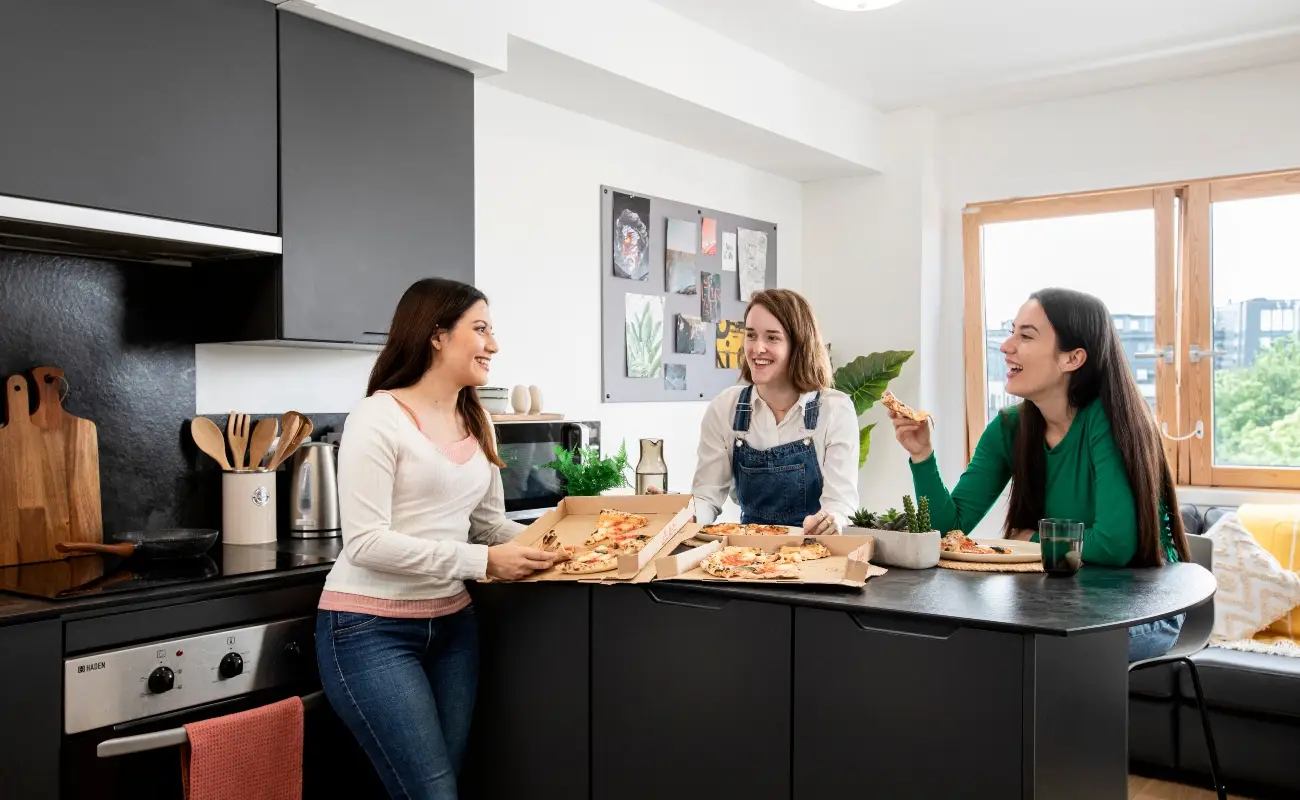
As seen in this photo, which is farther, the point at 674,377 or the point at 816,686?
the point at 674,377

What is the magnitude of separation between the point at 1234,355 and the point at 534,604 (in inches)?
154

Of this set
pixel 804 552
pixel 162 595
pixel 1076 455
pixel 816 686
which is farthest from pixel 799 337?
pixel 162 595

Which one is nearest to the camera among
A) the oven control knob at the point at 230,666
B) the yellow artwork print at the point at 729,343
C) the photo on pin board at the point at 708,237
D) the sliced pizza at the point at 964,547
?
the oven control knob at the point at 230,666

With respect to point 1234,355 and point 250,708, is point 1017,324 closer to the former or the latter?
point 250,708

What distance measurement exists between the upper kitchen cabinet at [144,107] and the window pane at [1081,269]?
145 inches

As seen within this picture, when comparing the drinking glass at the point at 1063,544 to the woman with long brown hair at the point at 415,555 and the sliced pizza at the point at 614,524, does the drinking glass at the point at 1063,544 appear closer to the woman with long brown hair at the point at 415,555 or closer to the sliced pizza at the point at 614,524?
the sliced pizza at the point at 614,524

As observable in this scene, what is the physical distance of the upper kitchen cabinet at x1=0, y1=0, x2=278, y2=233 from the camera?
2.05 meters

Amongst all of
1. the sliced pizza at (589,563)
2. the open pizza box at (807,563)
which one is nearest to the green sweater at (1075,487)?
the open pizza box at (807,563)

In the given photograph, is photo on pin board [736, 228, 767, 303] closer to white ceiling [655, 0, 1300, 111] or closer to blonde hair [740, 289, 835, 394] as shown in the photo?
white ceiling [655, 0, 1300, 111]

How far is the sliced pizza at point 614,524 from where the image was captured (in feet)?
6.99

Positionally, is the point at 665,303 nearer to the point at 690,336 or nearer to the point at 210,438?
the point at 690,336

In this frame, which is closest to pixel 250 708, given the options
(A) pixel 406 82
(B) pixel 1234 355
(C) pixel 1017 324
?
(A) pixel 406 82

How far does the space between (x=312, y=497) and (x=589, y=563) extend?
1.18 metres

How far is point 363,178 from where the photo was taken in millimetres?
2723
